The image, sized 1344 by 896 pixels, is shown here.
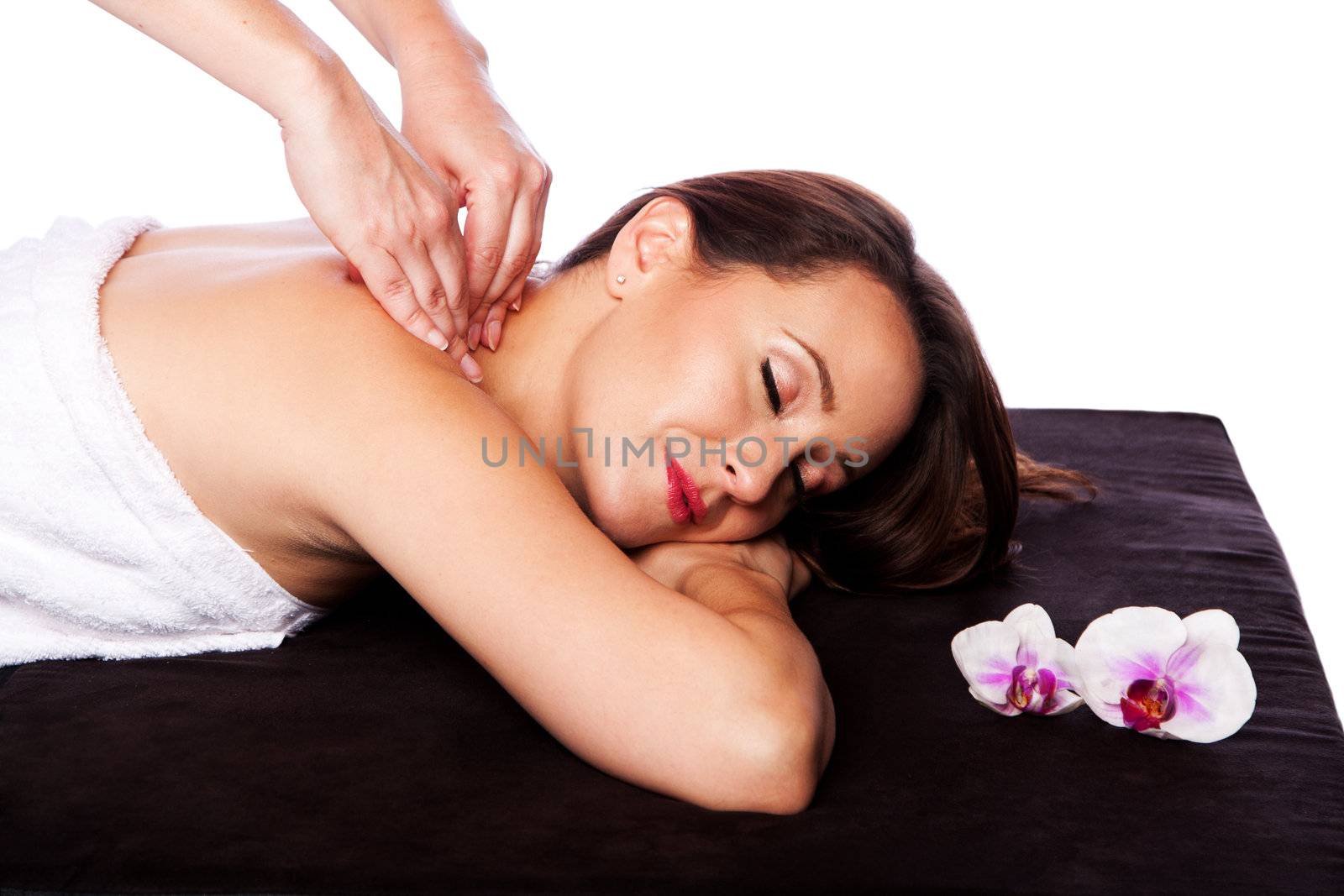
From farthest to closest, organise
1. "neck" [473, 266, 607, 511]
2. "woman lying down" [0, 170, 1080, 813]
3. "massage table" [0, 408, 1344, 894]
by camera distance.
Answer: "neck" [473, 266, 607, 511] < "woman lying down" [0, 170, 1080, 813] < "massage table" [0, 408, 1344, 894]

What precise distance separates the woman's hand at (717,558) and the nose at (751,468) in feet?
0.55

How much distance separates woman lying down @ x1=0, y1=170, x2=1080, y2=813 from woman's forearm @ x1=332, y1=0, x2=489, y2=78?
0.30m

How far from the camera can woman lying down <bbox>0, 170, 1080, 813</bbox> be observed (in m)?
1.44

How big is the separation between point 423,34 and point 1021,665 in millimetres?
1167

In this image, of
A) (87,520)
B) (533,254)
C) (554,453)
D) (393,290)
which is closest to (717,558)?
(554,453)

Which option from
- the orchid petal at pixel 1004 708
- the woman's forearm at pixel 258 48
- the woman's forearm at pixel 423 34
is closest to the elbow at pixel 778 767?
the orchid petal at pixel 1004 708

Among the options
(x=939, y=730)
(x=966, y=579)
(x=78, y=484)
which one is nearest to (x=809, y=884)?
(x=939, y=730)

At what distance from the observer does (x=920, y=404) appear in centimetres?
197

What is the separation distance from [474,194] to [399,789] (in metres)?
0.74

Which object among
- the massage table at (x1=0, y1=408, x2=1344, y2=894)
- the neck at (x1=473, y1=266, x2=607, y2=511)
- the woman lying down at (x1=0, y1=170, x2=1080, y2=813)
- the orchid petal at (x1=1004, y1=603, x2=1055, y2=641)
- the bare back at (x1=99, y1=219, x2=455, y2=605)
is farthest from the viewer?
the neck at (x1=473, y1=266, x2=607, y2=511)

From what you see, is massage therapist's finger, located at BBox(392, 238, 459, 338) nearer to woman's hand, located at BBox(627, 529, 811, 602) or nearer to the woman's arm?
the woman's arm

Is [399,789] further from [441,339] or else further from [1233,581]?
[1233,581]

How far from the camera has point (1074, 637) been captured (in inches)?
73.6

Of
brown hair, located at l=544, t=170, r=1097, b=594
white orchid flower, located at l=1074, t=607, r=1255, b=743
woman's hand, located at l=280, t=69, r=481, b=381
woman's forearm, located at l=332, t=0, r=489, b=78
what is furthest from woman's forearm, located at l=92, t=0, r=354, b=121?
white orchid flower, located at l=1074, t=607, r=1255, b=743
